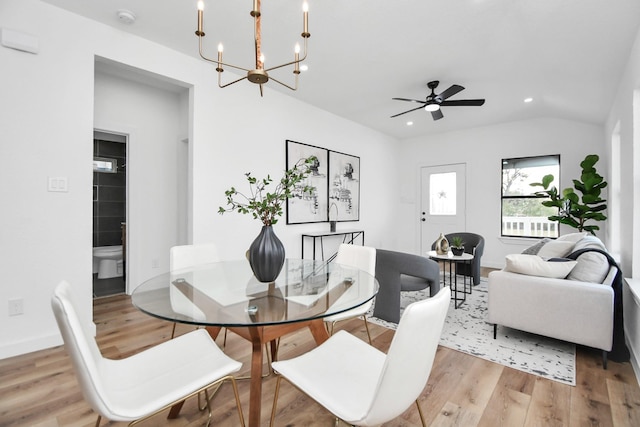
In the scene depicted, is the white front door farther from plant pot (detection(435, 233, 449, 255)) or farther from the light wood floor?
the light wood floor

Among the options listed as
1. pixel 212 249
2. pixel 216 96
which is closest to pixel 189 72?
pixel 216 96

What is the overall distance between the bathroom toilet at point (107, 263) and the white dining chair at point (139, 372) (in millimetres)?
3838

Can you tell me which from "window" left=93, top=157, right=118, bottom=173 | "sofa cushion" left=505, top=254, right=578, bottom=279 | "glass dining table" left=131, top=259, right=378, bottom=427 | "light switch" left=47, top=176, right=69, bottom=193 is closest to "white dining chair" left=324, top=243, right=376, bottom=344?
"glass dining table" left=131, top=259, right=378, bottom=427

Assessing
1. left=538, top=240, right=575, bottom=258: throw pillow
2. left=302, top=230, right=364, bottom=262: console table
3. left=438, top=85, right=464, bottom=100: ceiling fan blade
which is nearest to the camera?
left=538, top=240, right=575, bottom=258: throw pillow

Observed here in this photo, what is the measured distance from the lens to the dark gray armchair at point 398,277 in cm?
268

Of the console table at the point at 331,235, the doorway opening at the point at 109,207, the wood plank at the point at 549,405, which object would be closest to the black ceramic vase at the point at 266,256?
the wood plank at the point at 549,405

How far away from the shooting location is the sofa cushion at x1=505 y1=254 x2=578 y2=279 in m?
2.34

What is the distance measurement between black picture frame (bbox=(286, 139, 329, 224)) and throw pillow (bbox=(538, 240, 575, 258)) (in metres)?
2.80

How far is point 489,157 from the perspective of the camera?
18.9 ft

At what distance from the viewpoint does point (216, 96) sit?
11.2ft

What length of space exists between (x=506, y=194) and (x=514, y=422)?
4.93 meters

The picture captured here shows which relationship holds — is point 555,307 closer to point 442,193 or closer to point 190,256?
point 190,256

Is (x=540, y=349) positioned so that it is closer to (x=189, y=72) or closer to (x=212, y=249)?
(x=212, y=249)

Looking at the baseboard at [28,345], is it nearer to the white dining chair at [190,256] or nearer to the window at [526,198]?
the white dining chair at [190,256]
